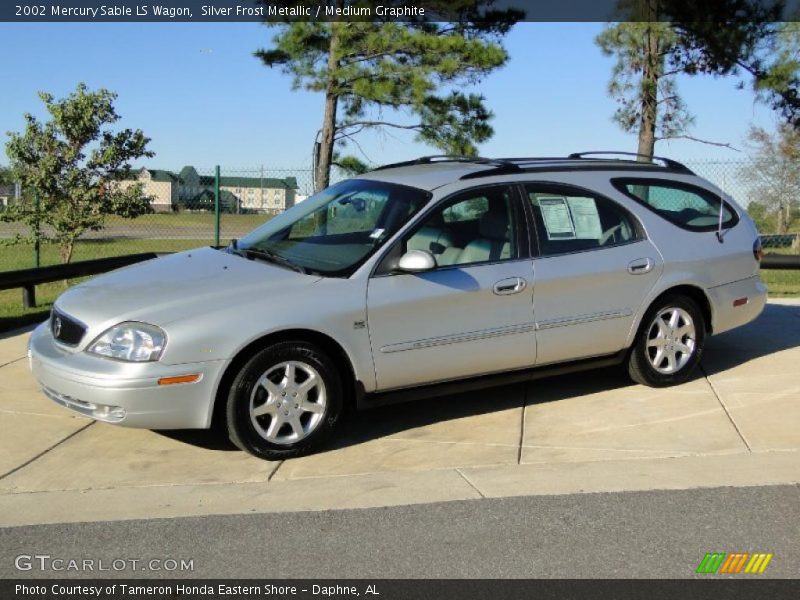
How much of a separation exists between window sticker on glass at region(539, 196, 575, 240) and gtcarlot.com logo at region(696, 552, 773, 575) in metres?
2.65

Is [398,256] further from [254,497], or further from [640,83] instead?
[640,83]

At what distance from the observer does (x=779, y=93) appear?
16.9 meters

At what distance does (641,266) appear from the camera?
6328 millimetres

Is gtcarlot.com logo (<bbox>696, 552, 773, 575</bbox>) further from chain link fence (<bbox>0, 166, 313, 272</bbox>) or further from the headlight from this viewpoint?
chain link fence (<bbox>0, 166, 313, 272</bbox>)

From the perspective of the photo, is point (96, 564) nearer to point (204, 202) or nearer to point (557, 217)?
point (557, 217)

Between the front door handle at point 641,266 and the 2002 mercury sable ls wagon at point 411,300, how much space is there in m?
0.02

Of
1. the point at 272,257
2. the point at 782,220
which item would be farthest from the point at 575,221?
the point at 782,220

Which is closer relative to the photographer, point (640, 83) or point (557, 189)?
point (557, 189)

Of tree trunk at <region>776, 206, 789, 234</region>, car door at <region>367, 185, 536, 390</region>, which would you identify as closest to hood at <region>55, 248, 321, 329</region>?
car door at <region>367, 185, 536, 390</region>

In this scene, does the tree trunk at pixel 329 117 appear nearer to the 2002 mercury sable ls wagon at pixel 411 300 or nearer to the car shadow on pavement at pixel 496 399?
the car shadow on pavement at pixel 496 399

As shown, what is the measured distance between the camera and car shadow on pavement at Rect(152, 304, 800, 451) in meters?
5.73
